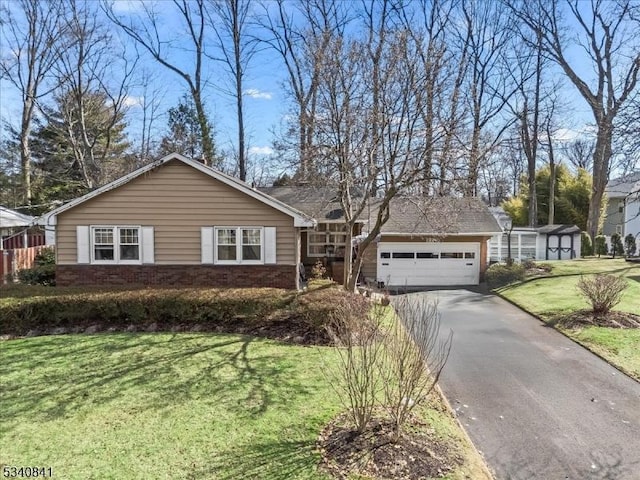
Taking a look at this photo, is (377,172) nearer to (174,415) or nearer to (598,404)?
(598,404)

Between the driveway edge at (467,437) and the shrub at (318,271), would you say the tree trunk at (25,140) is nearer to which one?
the shrub at (318,271)

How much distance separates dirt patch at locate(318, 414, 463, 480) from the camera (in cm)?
436

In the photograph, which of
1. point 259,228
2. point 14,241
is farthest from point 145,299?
point 14,241

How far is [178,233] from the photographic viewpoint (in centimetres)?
1408

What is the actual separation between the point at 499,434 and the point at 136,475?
4205 mm

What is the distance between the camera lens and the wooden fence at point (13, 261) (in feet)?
49.9

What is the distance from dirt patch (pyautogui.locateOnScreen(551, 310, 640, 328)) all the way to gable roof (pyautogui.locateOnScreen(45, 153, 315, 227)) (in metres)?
Answer: 7.62

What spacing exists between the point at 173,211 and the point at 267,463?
1089cm

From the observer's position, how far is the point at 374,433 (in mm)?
5051

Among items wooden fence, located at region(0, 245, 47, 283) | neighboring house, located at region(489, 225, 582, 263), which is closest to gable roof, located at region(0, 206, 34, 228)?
wooden fence, located at region(0, 245, 47, 283)

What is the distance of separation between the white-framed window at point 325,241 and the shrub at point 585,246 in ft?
54.1

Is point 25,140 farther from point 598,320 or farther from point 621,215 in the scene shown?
point 621,215

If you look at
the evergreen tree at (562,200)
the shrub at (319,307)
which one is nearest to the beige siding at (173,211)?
the shrub at (319,307)

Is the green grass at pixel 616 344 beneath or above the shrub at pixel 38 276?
beneath
